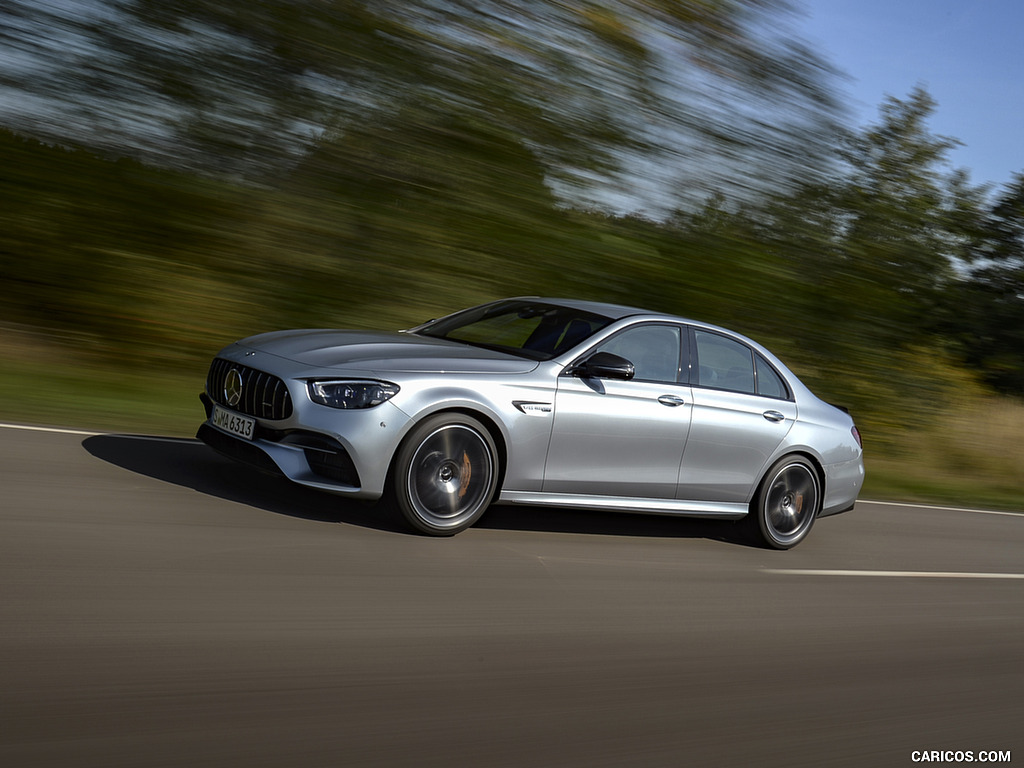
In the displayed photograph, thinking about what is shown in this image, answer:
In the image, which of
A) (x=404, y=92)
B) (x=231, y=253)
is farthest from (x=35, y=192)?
(x=404, y=92)

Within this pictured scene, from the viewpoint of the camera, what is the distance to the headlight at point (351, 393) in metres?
5.57

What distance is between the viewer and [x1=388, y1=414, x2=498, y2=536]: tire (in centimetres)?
568

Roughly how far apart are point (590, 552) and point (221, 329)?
653 cm

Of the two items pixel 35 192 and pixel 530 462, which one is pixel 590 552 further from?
pixel 35 192

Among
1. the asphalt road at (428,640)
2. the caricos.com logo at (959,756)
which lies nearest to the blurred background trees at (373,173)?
the asphalt road at (428,640)

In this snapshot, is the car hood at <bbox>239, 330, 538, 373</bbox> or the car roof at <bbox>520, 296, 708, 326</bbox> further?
the car roof at <bbox>520, 296, 708, 326</bbox>

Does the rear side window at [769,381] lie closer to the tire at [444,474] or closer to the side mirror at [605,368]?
the side mirror at [605,368]

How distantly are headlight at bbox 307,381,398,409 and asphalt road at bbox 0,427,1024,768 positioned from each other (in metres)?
0.72

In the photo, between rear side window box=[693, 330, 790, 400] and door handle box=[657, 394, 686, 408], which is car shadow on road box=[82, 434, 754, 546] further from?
rear side window box=[693, 330, 790, 400]

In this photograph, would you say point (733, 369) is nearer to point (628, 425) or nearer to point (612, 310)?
point (612, 310)

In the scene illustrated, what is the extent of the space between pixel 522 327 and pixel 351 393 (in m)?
1.80

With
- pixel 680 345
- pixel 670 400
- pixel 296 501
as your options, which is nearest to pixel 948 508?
pixel 680 345

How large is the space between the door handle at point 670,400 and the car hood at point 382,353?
Result: 99 cm

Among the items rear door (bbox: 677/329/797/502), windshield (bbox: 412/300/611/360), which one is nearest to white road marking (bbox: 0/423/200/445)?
windshield (bbox: 412/300/611/360)
